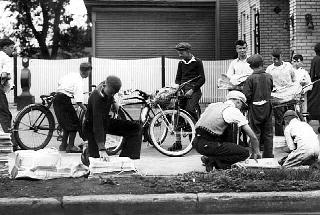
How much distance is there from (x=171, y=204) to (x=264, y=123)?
2.87 m

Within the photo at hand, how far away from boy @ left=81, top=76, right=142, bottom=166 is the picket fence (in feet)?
44.7

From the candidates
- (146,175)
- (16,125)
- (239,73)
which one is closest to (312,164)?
(146,175)

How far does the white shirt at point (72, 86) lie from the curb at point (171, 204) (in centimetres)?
361

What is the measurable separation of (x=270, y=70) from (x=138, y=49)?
14601mm

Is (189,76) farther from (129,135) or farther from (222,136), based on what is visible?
(222,136)

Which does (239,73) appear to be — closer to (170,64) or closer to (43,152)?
(43,152)

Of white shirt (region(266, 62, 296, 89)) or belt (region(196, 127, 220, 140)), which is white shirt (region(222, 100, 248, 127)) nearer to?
belt (region(196, 127, 220, 140))

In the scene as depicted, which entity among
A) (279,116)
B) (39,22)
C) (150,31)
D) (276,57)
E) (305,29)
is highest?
(39,22)

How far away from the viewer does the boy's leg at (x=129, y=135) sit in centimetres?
924

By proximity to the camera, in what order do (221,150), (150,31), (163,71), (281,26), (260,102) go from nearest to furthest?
(221,150), (260,102), (281,26), (163,71), (150,31)

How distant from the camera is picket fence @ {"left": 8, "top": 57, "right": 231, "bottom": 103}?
906 inches

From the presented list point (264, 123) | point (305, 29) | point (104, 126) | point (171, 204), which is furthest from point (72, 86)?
point (305, 29)

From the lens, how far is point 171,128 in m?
10.5

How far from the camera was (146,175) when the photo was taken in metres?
8.51
